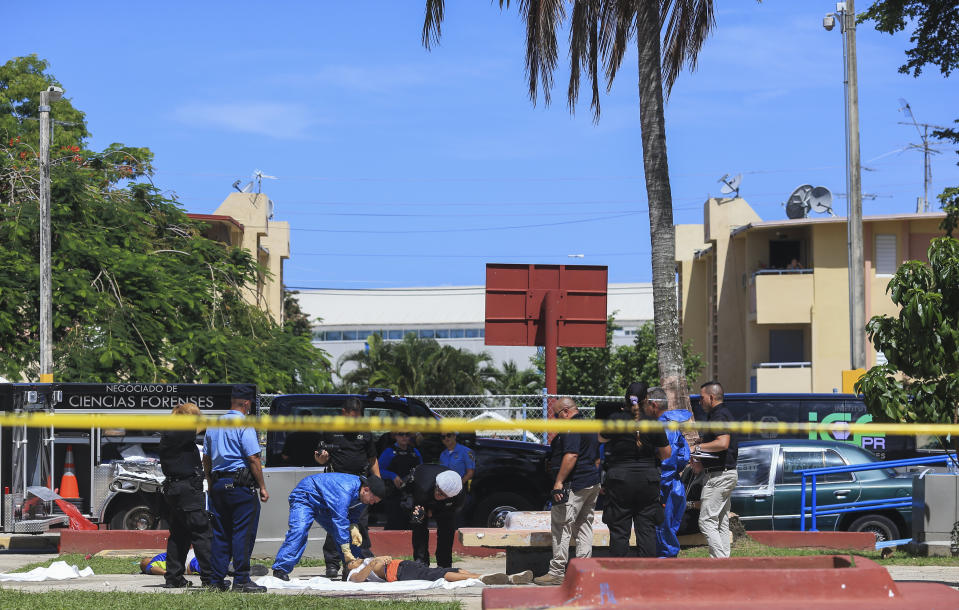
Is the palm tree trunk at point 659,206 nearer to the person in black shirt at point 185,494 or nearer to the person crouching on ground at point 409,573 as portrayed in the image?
the person crouching on ground at point 409,573

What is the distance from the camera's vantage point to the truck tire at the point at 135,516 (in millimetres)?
14156

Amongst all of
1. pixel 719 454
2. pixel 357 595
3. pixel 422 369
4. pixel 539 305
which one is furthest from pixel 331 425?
pixel 422 369

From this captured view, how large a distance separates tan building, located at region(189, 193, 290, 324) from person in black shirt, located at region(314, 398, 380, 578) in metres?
33.0

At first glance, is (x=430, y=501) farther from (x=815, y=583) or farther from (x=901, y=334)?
(x=815, y=583)

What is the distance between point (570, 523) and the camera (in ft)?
31.5

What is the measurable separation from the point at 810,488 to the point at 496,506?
4.06m

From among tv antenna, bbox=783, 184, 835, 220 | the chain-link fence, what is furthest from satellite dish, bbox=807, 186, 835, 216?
the chain-link fence

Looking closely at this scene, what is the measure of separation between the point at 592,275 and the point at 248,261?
1518 cm

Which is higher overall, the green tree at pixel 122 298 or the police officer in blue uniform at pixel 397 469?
the green tree at pixel 122 298

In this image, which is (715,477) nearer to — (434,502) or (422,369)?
(434,502)

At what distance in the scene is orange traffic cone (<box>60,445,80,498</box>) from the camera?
579 inches

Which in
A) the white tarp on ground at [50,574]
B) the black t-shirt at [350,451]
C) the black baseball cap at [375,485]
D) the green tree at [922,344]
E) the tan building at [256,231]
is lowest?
the white tarp on ground at [50,574]

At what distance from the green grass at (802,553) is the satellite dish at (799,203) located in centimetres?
3012

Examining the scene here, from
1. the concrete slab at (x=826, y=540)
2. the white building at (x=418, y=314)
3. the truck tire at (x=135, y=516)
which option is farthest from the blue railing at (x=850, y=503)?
the white building at (x=418, y=314)
